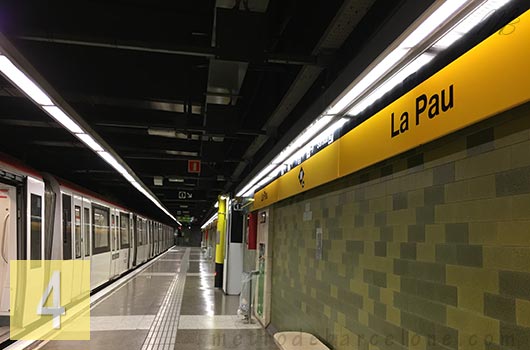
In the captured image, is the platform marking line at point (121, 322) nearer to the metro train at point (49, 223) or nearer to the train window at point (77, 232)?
the metro train at point (49, 223)

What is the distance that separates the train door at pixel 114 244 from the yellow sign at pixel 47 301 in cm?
332

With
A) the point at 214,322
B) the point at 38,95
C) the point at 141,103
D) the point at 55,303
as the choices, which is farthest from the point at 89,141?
the point at 214,322

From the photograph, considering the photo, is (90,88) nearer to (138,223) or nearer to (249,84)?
(249,84)

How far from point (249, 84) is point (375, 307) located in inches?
134

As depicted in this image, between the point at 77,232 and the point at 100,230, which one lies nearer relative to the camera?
the point at 77,232

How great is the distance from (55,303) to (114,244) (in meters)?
5.14

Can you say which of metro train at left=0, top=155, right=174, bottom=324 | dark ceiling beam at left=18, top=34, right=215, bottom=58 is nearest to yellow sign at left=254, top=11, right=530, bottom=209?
dark ceiling beam at left=18, top=34, right=215, bottom=58

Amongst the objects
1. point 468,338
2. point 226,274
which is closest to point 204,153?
point 226,274

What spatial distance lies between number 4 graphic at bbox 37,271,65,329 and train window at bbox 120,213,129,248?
636 centimetres

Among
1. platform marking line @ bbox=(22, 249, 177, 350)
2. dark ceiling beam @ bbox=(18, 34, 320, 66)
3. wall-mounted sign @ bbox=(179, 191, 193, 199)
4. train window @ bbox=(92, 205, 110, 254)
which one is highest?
dark ceiling beam @ bbox=(18, 34, 320, 66)

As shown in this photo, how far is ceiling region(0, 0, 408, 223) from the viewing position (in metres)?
3.38

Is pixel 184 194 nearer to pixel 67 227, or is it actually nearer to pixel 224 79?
pixel 67 227

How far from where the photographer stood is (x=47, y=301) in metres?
6.58

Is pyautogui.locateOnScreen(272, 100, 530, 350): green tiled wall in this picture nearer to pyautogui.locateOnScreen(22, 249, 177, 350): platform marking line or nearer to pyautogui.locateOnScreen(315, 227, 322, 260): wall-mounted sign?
pyautogui.locateOnScreen(315, 227, 322, 260): wall-mounted sign
